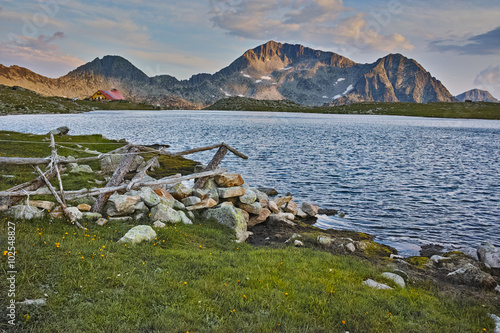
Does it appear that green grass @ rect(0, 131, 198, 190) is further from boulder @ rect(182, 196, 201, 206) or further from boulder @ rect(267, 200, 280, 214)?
boulder @ rect(267, 200, 280, 214)

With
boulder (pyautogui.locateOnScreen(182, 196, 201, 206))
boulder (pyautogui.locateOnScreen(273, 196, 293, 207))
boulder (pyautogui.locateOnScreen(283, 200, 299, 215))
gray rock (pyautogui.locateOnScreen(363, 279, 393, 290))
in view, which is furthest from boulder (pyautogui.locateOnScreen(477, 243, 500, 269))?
boulder (pyautogui.locateOnScreen(182, 196, 201, 206))

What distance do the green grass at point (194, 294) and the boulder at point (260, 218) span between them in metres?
7.59

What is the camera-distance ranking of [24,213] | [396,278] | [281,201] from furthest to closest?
[281,201] → [24,213] → [396,278]

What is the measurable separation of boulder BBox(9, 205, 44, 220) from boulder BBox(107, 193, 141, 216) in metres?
3.07

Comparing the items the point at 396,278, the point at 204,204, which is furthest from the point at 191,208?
the point at 396,278

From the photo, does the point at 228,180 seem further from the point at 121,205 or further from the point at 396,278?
the point at 396,278

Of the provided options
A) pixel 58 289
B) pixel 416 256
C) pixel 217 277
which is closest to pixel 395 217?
pixel 416 256

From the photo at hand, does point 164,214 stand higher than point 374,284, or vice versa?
point 164,214

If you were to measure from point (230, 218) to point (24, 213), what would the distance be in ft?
32.3

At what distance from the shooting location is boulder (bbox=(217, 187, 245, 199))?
20344 mm

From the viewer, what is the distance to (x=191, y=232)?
14.8 m

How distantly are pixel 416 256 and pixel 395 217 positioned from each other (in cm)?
737

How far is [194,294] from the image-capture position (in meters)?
8.75

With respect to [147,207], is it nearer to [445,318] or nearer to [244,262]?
[244,262]
